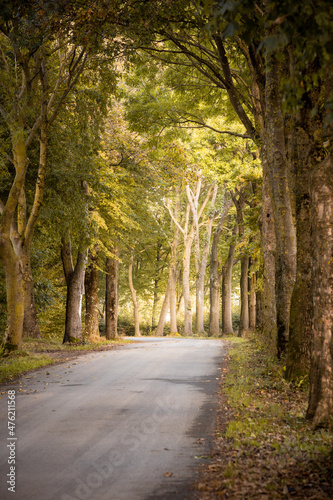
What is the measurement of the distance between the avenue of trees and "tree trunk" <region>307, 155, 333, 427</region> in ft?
0.06

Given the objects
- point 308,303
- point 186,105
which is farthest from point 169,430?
point 186,105

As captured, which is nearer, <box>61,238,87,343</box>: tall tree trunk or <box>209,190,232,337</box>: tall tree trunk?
<box>61,238,87,343</box>: tall tree trunk

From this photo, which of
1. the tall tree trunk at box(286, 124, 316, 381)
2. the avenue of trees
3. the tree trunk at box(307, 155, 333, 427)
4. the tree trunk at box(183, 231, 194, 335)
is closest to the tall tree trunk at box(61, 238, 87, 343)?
the avenue of trees

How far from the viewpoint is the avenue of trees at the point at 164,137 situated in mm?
5816

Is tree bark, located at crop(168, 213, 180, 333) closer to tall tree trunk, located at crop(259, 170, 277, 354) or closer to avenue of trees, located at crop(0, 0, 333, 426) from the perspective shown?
avenue of trees, located at crop(0, 0, 333, 426)

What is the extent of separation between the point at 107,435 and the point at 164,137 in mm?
12411

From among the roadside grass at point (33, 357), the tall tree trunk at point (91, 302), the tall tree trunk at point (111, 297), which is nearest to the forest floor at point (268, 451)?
the roadside grass at point (33, 357)

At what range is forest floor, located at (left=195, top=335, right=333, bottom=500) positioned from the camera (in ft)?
13.3

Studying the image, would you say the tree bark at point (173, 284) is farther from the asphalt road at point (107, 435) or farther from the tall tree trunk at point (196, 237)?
the asphalt road at point (107, 435)

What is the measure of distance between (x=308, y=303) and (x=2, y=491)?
575 centimetres

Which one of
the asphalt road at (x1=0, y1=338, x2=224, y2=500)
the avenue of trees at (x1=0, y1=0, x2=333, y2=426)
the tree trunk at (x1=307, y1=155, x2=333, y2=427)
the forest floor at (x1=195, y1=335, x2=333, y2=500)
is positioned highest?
the avenue of trees at (x1=0, y1=0, x2=333, y2=426)

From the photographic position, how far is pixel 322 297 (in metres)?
5.88

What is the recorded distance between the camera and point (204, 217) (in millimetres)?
36812

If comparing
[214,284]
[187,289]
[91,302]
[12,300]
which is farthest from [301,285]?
[187,289]
